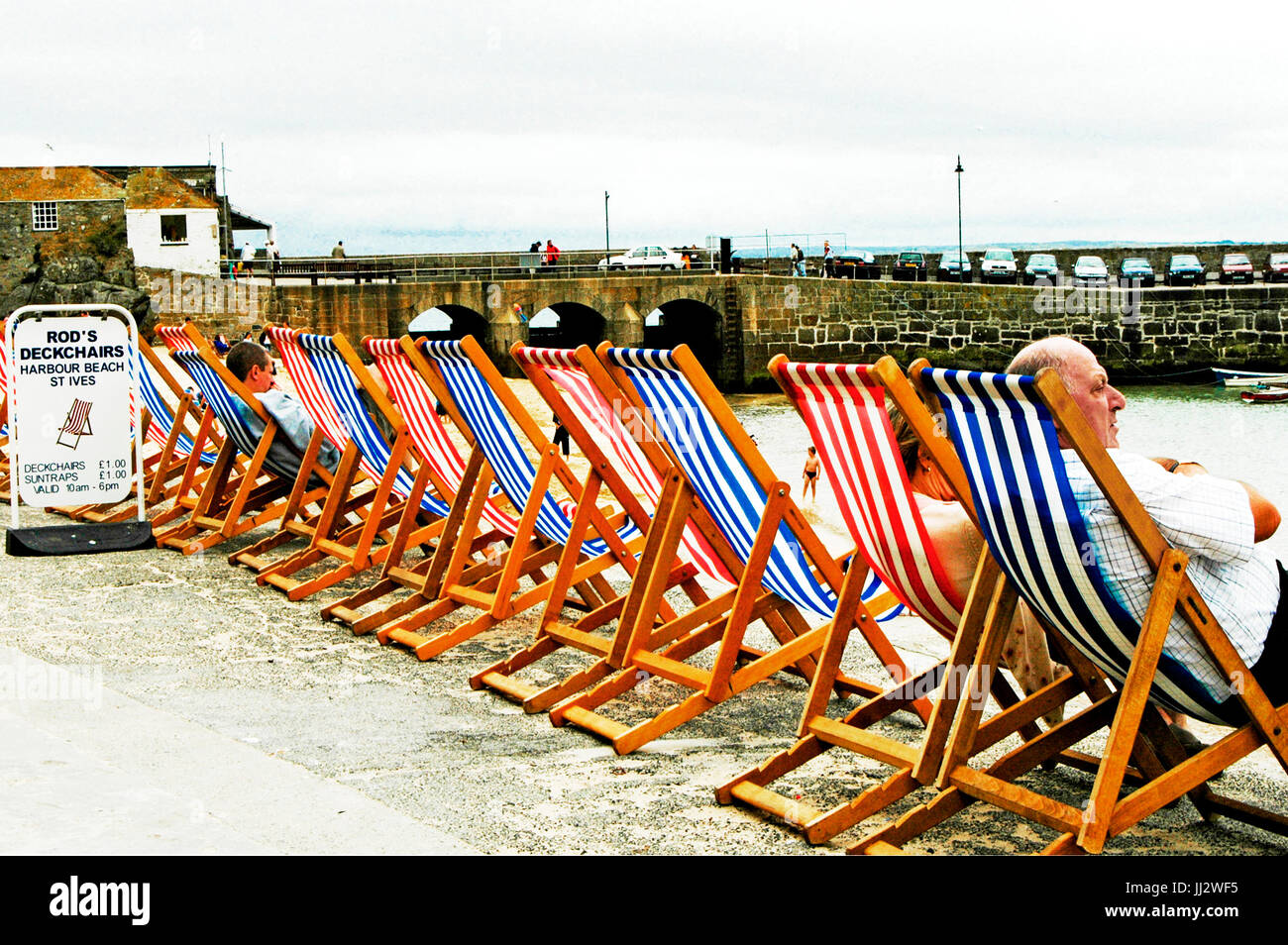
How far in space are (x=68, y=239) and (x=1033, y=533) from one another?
49.1m

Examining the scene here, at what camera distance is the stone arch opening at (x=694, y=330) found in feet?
136

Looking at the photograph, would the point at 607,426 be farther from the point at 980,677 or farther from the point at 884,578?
the point at 980,677

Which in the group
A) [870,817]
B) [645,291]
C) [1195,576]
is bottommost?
[870,817]

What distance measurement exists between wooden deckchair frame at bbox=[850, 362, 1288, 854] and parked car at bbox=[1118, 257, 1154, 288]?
39.7m

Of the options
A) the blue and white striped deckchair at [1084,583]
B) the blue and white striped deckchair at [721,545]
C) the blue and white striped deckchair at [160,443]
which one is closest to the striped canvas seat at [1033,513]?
the blue and white striped deckchair at [1084,583]

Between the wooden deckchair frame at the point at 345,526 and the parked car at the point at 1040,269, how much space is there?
37265 millimetres

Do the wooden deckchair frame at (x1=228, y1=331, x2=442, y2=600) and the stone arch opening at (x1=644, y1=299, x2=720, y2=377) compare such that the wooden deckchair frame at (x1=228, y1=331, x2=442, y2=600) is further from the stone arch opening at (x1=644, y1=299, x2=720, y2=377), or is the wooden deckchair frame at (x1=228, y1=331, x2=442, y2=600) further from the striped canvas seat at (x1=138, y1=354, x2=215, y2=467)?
the stone arch opening at (x1=644, y1=299, x2=720, y2=377)

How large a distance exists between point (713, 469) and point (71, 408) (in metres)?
4.04

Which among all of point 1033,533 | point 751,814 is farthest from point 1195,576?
point 751,814

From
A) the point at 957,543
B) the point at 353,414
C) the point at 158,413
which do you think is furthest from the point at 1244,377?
the point at 957,543

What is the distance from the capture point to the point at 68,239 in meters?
46.8

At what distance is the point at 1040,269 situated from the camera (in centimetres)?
4166

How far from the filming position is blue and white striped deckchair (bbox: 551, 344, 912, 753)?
3.65 metres

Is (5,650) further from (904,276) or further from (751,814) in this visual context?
(904,276)
